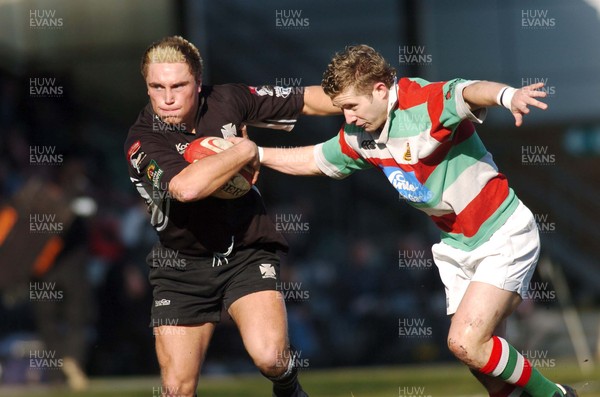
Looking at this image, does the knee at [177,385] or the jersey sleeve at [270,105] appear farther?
the jersey sleeve at [270,105]

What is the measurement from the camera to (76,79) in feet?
50.0

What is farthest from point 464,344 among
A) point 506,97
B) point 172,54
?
point 172,54

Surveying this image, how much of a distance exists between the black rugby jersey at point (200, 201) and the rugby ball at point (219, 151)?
80mm

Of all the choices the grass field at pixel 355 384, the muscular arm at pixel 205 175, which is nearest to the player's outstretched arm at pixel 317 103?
the muscular arm at pixel 205 175

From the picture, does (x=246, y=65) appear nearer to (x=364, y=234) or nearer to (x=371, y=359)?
(x=364, y=234)

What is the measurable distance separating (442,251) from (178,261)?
1544 mm

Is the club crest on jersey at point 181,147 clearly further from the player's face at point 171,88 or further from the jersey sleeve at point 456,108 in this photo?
the jersey sleeve at point 456,108

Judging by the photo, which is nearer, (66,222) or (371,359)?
(66,222)

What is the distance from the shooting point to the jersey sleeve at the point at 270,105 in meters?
6.29

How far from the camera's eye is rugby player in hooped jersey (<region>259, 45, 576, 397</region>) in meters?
5.50

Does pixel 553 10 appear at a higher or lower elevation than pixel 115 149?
higher

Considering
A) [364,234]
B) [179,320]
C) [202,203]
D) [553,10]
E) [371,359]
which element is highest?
[553,10]

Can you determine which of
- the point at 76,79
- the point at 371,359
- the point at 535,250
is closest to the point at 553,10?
the point at 371,359

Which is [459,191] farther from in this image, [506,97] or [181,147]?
[181,147]
